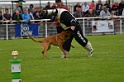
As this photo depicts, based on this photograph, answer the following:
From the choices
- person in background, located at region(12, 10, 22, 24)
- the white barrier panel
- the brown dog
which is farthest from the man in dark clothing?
the white barrier panel

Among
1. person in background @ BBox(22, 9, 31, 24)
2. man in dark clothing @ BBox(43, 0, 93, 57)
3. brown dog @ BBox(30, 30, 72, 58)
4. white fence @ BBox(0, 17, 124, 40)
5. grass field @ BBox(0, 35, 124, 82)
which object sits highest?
man in dark clothing @ BBox(43, 0, 93, 57)

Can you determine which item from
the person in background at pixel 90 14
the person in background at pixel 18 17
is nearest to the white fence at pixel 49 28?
the person in background at pixel 18 17

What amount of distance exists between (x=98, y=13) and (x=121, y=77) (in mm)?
20328

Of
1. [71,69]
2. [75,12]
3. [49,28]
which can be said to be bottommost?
[49,28]

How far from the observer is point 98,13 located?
32219 millimetres

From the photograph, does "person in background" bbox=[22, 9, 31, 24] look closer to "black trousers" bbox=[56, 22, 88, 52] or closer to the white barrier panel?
the white barrier panel

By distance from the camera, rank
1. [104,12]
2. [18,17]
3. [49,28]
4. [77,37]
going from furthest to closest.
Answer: [104,12]
[49,28]
[18,17]
[77,37]

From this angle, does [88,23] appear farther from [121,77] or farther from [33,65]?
[121,77]

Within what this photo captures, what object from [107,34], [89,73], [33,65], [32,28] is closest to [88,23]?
[107,34]

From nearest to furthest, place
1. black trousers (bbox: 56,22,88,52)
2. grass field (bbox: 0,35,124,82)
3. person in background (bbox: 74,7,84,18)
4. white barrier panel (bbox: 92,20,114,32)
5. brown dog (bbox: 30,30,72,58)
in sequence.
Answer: grass field (bbox: 0,35,124,82) → brown dog (bbox: 30,30,72,58) → black trousers (bbox: 56,22,88,52) → white barrier panel (bbox: 92,20,114,32) → person in background (bbox: 74,7,84,18)

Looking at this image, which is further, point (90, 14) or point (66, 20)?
point (90, 14)

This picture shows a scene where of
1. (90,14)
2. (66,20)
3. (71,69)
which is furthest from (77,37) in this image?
(90,14)

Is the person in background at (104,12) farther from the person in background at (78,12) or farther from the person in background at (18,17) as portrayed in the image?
the person in background at (18,17)

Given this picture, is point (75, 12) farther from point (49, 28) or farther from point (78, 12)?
point (49, 28)
